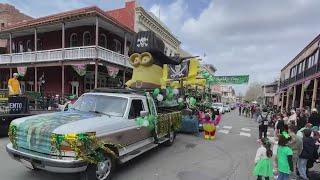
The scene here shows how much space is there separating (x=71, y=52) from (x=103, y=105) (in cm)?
1520

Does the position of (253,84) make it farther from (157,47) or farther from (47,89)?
(157,47)

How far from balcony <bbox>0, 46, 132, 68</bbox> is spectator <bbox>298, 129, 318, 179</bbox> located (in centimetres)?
1547

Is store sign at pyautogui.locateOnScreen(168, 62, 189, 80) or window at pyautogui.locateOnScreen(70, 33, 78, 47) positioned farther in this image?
window at pyautogui.locateOnScreen(70, 33, 78, 47)

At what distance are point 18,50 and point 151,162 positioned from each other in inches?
1001

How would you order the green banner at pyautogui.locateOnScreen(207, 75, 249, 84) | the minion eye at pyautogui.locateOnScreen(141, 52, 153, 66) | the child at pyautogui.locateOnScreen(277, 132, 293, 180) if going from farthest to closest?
the green banner at pyautogui.locateOnScreen(207, 75, 249, 84), the minion eye at pyautogui.locateOnScreen(141, 52, 153, 66), the child at pyautogui.locateOnScreen(277, 132, 293, 180)

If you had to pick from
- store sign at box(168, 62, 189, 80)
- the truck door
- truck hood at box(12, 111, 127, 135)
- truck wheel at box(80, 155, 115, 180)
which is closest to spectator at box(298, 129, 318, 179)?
the truck door

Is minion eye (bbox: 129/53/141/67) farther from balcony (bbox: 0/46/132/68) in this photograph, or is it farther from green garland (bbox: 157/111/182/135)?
balcony (bbox: 0/46/132/68)

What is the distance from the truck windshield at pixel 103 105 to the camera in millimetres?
7187

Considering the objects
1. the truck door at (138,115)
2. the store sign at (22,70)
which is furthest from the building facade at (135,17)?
the truck door at (138,115)

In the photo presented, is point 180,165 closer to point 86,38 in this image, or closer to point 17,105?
point 17,105

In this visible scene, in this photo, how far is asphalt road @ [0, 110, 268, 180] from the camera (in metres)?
6.58

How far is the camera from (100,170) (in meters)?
5.95

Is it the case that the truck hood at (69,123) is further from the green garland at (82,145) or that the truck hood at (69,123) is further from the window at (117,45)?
the window at (117,45)

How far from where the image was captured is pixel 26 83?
27.8m
